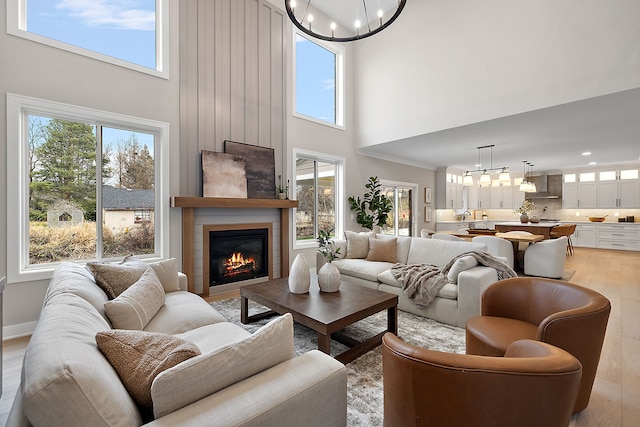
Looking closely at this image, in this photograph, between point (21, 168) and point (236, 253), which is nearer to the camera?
point (21, 168)

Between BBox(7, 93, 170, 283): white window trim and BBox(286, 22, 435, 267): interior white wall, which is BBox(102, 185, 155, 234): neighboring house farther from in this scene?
BBox(286, 22, 435, 267): interior white wall

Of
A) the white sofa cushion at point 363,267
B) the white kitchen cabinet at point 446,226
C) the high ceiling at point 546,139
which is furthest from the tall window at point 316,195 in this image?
the white kitchen cabinet at point 446,226


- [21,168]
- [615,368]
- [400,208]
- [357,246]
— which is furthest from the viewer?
[400,208]

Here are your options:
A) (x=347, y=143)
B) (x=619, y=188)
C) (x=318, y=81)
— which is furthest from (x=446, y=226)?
(x=318, y=81)

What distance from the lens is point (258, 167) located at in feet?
15.3

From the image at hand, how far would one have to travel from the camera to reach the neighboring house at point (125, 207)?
3.50m

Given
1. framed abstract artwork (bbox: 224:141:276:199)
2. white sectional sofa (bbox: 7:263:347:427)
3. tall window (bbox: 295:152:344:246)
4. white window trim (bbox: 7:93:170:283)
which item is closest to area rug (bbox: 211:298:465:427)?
white sectional sofa (bbox: 7:263:347:427)

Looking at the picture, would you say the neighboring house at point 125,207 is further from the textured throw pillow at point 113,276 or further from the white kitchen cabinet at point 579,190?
the white kitchen cabinet at point 579,190

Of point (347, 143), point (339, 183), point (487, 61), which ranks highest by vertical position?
point (487, 61)

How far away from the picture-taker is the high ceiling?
3.86 metres

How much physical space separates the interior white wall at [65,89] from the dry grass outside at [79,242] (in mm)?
244

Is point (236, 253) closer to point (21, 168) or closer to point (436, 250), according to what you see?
point (21, 168)

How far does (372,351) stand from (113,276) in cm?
213

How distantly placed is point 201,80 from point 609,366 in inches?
211
